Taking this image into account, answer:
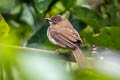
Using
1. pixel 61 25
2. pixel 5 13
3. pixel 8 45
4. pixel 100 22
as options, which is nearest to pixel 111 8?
pixel 100 22

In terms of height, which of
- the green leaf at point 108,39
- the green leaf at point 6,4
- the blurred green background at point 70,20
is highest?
the green leaf at point 6,4

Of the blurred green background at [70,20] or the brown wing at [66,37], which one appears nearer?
the blurred green background at [70,20]

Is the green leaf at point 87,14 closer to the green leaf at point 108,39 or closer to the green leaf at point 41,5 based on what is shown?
the green leaf at point 41,5

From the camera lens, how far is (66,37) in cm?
292

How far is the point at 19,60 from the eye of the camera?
0.52 metres

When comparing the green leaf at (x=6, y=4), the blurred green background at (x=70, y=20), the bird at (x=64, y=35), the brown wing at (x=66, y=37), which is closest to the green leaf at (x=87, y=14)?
the blurred green background at (x=70, y=20)

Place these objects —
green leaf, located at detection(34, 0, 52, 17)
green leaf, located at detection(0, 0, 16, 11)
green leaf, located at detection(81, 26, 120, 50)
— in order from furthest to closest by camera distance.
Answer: green leaf, located at detection(0, 0, 16, 11), green leaf, located at detection(34, 0, 52, 17), green leaf, located at detection(81, 26, 120, 50)

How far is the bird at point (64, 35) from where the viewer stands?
2.72 m

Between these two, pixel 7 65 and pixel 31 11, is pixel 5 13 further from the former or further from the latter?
pixel 7 65

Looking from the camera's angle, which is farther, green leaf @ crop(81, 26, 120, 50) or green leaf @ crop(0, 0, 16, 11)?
green leaf @ crop(0, 0, 16, 11)

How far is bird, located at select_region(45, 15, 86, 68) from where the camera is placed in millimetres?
2723

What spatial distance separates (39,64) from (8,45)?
0.19 ft

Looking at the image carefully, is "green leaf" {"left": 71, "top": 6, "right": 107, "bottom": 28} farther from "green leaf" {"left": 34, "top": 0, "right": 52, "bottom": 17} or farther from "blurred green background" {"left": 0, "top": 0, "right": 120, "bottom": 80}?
"green leaf" {"left": 34, "top": 0, "right": 52, "bottom": 17}

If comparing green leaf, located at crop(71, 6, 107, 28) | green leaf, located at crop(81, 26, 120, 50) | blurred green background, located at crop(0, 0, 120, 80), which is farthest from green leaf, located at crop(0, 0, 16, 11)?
green leaf, located at crop(81, 26, 120, 50)
